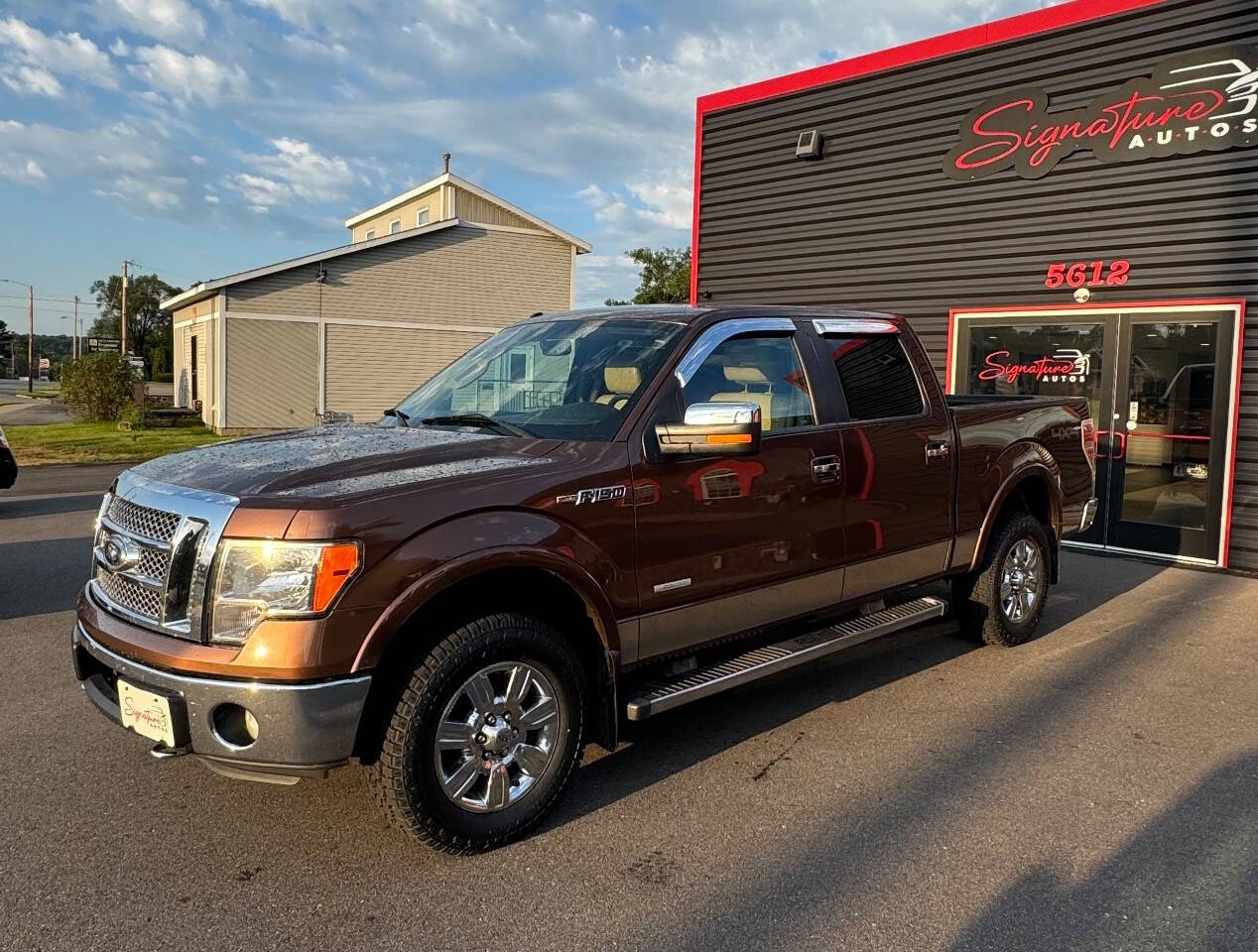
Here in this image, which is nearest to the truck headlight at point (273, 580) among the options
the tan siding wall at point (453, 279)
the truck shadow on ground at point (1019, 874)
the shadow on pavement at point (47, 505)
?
the truck shadow on ground at point (1019, 874)

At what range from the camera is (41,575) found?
7504 mm

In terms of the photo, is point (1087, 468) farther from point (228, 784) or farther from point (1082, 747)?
point (228, 784)

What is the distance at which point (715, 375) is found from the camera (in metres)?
4.20

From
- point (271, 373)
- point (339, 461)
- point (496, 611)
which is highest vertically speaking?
point (271, 373)

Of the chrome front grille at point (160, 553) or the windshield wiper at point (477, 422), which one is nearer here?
the chrome front grille at point (160, 553)

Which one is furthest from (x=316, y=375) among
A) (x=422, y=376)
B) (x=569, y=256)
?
(x=569, y=256)

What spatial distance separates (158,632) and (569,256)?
86.4 ft

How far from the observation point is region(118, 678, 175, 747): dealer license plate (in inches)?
116

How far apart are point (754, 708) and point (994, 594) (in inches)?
74.2

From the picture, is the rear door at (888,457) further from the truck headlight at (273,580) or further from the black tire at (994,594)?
the truck headlight at (273,580)

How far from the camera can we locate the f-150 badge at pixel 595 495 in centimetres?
338
